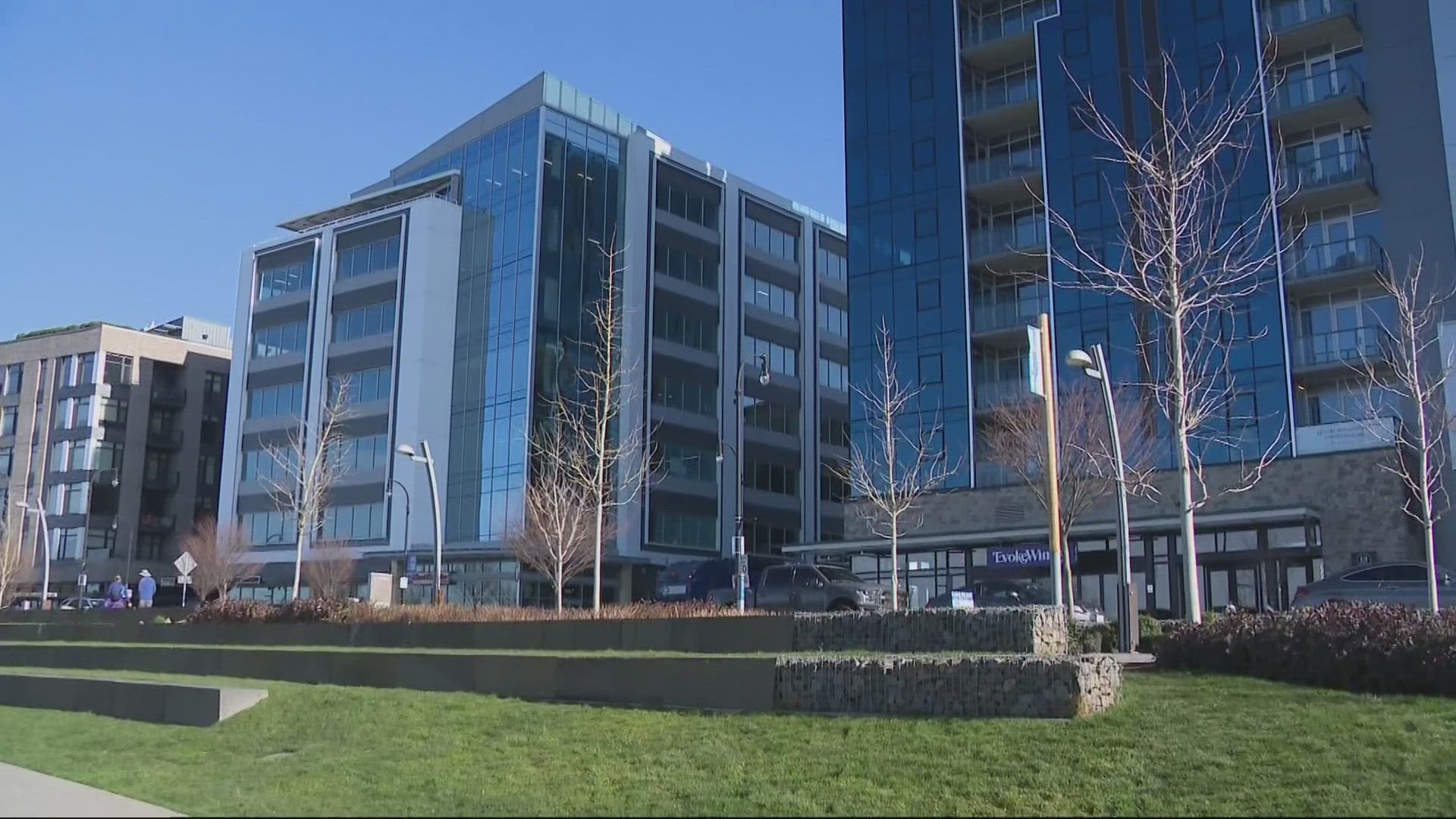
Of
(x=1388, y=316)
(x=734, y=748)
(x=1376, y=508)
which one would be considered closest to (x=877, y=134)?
(x=1388, y=316)

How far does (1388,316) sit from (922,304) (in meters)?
15.1

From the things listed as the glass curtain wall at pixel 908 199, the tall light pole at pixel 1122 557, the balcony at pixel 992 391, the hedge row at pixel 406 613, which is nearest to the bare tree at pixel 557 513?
the hedge row at pixel 406 613

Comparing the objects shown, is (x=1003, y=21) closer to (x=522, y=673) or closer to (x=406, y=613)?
(x=406, y=613)

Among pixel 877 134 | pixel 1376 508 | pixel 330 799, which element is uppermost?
pixel 877 134

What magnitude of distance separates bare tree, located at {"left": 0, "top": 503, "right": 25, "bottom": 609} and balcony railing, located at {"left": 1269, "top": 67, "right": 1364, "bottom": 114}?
59.0m

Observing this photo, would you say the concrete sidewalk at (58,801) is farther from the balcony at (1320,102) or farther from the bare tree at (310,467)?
the balcony at (1320,102)

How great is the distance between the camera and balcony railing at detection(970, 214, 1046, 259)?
145ft

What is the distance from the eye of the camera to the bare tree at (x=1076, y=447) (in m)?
33.5

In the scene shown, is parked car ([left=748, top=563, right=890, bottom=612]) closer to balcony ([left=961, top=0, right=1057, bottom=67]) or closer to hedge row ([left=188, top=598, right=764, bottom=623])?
hedge row ([left=188, top=598, right=764, bottom=623])

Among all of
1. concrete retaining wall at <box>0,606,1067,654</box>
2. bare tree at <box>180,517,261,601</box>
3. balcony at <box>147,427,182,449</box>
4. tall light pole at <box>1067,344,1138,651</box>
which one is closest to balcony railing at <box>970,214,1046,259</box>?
tall light pole at <box>1067,344,1138,651</box>

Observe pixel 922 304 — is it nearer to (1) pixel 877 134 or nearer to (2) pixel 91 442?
(1) pixel 877 134

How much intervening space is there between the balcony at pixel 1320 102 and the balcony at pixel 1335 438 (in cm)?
997

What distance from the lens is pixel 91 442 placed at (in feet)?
278

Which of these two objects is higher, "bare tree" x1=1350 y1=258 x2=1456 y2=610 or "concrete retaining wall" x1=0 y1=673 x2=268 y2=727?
"bare tree" x1=1350 y1=258 x2=1456 y2=610
